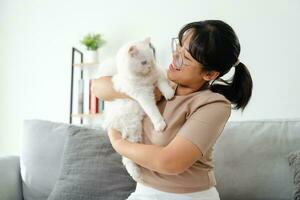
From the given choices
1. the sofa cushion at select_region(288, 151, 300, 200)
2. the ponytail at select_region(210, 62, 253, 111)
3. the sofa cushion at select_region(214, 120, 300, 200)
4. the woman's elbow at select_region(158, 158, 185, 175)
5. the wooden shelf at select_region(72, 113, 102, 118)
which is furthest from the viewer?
the wooden shelf at select_region(72, 113, 102, 118)

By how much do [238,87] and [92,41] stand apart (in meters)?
2.10

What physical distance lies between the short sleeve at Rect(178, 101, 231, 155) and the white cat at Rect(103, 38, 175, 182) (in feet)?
0.38

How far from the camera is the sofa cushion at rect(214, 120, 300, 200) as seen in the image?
5.13 ft

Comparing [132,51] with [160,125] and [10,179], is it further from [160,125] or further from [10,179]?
[10,179]

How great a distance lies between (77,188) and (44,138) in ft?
1.37

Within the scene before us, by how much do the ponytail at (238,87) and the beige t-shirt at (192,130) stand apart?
4.2 inches

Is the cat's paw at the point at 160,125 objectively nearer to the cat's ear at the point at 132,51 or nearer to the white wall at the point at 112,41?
the cat's ear at the point at 132,51

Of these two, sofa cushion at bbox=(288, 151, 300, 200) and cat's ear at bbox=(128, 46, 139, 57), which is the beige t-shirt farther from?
sofa cushion at bbox=(288, 151, 300, 200)

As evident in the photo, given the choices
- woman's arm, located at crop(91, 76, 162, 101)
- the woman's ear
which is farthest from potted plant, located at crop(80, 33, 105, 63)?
the woman's ear

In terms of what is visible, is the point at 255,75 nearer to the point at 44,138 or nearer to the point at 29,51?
the point at 44,138

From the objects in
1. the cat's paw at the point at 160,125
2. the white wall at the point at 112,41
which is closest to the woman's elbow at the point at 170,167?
the cat's paw at the point at 160,125

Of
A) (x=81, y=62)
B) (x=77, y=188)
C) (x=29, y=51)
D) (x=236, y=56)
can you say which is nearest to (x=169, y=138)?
(x=236, y=56)

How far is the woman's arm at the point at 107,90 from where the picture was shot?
3.95ft

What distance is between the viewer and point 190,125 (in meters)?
1.03
